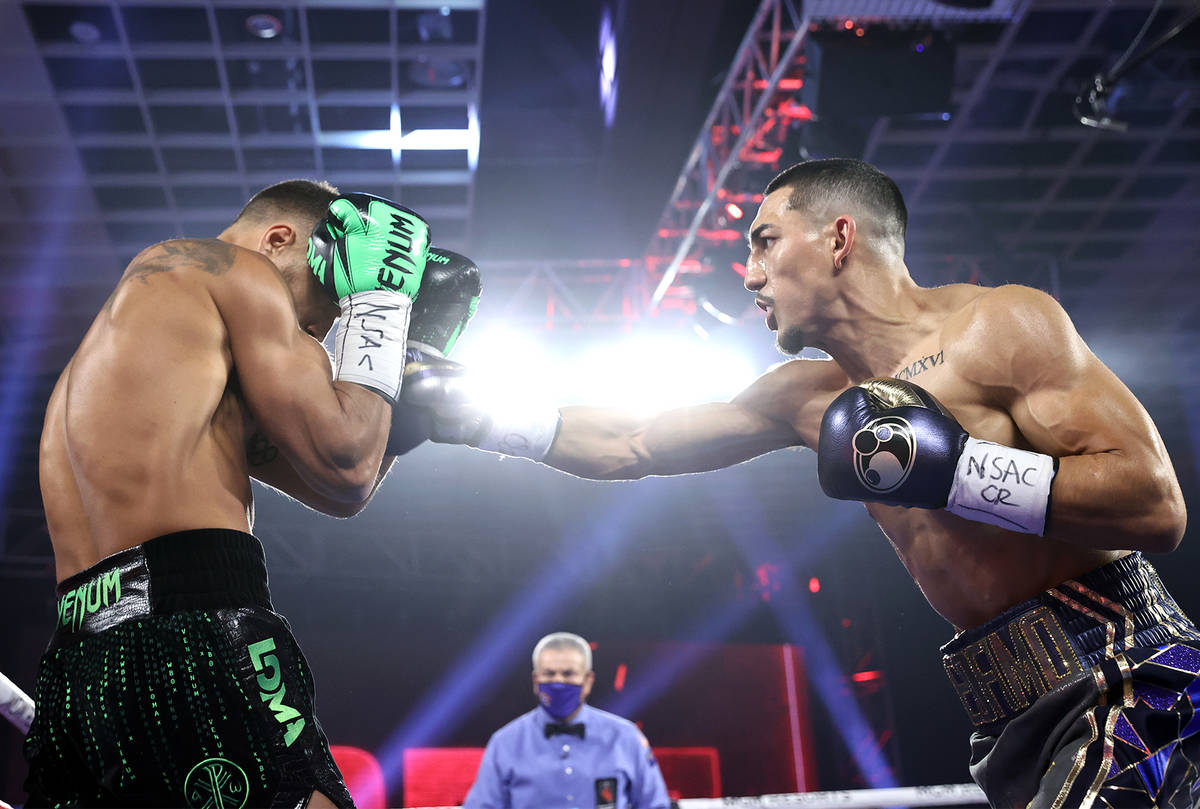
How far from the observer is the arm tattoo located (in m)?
1.67

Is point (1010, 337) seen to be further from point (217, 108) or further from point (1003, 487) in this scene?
point (217, 108)

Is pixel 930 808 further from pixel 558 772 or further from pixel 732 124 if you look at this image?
pixel 732 124

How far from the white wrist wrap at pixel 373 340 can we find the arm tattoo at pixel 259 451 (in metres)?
0.23

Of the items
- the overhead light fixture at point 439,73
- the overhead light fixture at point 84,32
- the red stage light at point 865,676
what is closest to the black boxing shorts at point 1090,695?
the overhead light fixture at point 439,73

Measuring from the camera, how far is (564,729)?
4676mm

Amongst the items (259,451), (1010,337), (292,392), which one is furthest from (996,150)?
(292,392)

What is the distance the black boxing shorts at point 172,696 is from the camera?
1196 millimetres

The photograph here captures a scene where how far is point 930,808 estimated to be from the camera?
424 inches

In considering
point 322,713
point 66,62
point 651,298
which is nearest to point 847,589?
point 651,298

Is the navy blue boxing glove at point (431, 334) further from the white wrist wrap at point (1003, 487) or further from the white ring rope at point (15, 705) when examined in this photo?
the white wrist wrap at point (1003, 487)

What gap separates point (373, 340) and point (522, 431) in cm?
65

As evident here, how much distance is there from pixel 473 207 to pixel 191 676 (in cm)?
576

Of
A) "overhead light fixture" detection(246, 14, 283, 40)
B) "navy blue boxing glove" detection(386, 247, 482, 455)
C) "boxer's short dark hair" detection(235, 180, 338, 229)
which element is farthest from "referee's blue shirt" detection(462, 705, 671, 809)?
"overhead light fixture" detection(246, 14, 283, 40)

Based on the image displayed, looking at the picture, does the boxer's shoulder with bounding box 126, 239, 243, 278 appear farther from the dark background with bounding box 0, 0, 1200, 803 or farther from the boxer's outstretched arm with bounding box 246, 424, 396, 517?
the dark background with bounding box 0, 0, 1200, 803
